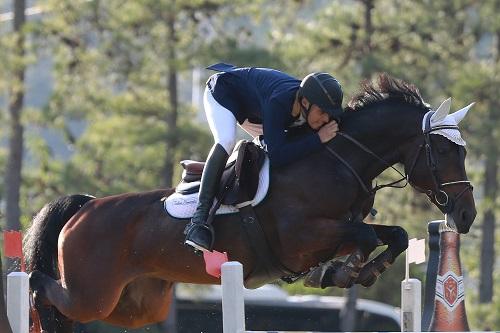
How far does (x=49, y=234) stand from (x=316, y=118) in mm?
1931

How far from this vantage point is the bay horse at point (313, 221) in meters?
6.02

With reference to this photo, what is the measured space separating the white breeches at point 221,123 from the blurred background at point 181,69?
966 cm

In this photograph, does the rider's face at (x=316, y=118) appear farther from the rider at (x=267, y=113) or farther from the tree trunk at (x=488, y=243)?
the tree trunk at (x=488, y=243)

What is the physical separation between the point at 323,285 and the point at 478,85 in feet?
35.4

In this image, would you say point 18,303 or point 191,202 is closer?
point 18,303

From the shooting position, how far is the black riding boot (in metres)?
6.14

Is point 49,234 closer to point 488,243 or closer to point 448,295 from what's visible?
point 448,295

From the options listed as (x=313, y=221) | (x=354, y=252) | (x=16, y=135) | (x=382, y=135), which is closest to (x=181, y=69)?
(x=16, y=135)

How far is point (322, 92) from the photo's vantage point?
5969 mm

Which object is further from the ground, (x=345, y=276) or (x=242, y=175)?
(x=242, y=175)

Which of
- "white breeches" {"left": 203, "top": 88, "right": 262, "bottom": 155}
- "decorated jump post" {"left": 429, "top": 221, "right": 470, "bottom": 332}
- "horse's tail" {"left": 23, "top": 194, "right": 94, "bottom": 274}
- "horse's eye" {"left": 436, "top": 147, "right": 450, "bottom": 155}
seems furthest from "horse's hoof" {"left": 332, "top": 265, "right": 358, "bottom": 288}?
"horse's tail" {"left": 23, "top": 194, "right": 94, "bottom": 274}

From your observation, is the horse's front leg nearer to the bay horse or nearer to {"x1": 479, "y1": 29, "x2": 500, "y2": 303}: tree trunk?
the bay horse

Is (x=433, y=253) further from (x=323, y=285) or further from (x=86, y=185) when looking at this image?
(x=86, y=185)

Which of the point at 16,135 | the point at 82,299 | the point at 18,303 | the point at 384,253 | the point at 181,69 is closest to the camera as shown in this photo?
the point at 18,303
